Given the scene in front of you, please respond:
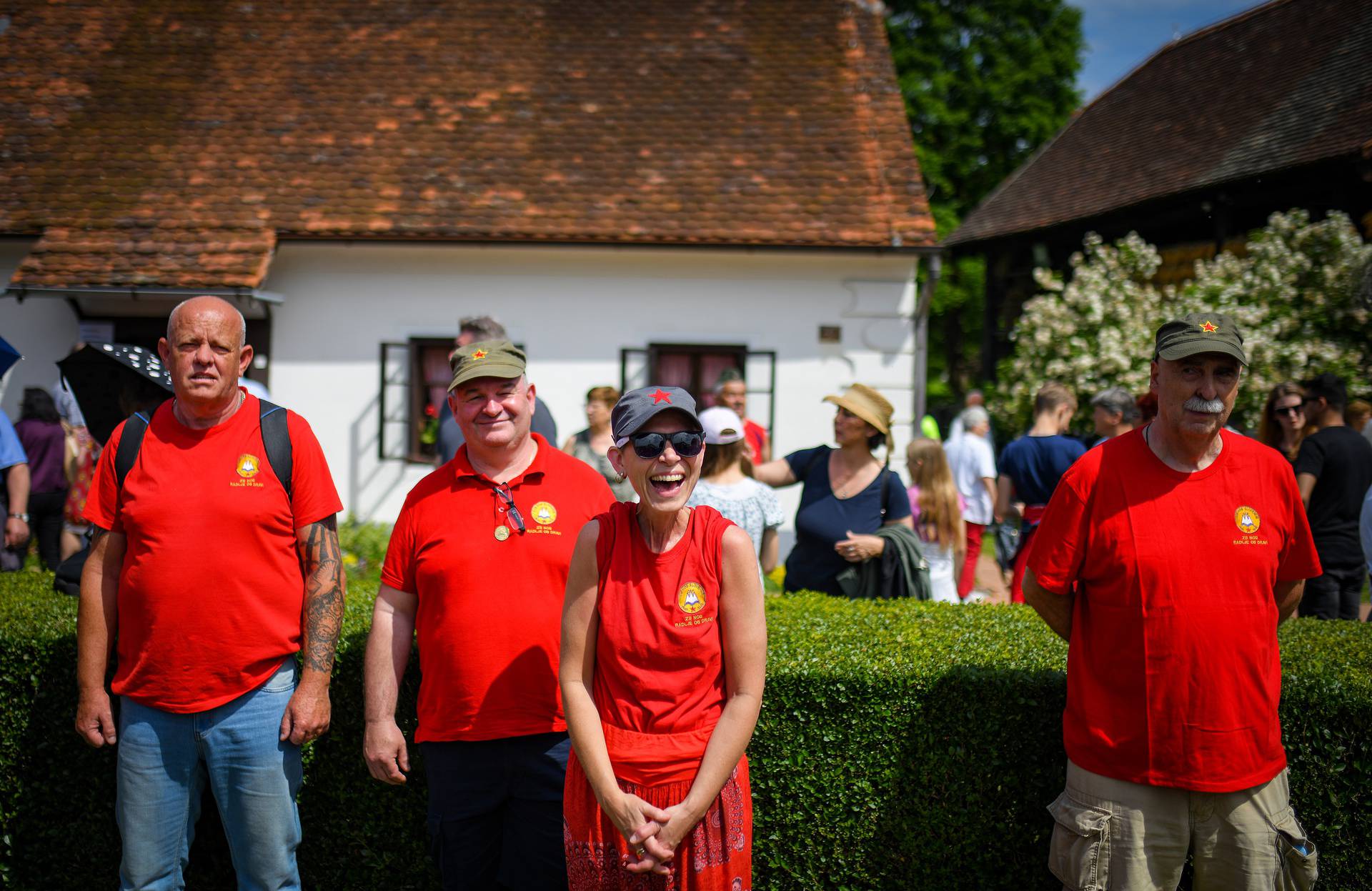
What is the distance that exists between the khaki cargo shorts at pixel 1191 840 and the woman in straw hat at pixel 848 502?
194cm

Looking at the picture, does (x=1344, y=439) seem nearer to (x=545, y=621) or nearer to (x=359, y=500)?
(x=545, y=621)

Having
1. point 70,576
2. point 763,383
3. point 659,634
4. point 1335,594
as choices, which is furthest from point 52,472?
point 1335,594

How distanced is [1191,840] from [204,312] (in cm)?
334

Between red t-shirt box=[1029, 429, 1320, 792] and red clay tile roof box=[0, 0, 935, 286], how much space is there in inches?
289

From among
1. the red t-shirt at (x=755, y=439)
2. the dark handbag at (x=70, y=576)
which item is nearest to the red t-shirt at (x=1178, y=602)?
the dark handbag at (x=70, y=576)

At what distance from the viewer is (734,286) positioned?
1038 centimetres

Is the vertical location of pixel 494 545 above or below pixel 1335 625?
above

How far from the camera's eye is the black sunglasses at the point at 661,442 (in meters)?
2.54

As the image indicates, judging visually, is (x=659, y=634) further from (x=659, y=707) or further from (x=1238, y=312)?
(x=1238, y=312)

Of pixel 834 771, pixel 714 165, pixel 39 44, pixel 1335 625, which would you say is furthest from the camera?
pixel 39 44

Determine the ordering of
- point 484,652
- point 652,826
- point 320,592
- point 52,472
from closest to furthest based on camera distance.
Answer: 1. point 652,826
2. point 484,652
3. point 320,592
4. point 52,472

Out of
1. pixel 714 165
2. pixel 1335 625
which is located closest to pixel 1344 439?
pixel 1335 625

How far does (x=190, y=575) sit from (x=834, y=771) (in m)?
2.19

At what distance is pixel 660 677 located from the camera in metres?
2.54
